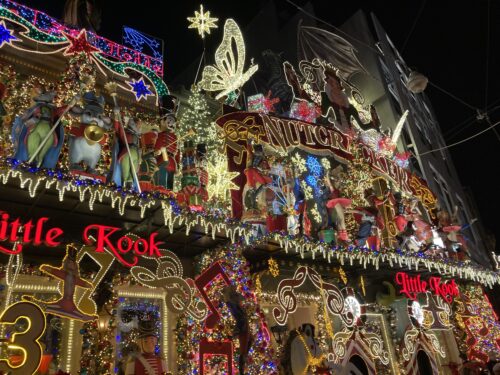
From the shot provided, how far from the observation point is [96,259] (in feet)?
Result: 25.0

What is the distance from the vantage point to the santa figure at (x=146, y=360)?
7148mm

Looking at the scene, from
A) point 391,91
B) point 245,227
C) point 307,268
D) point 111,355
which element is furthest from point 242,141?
point 391,91

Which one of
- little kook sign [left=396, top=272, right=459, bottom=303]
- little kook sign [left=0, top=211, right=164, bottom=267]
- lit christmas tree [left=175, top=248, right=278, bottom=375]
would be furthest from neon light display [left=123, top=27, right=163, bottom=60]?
little kook sign [left=396, top=272, right=459, bottom=303]

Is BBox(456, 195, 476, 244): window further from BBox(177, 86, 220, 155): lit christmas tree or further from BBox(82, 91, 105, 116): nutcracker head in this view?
BBox(82, 91, 105, 116): nutcracker head

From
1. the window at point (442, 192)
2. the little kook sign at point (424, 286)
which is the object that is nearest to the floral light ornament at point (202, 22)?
the little kook sign at point (424, 286)

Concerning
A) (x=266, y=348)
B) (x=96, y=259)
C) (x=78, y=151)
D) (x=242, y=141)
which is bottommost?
(x=266, y=348)

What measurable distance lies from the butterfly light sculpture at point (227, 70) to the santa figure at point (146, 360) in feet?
23.5

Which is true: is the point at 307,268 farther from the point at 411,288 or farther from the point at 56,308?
the point at 56,308

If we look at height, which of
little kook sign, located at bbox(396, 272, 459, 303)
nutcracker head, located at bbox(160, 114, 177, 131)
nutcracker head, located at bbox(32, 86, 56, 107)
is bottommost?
little kook sign, located at bbox(396, 272, 459, 303)

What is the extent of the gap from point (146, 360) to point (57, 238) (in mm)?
2740

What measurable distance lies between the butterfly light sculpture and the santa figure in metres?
7.17

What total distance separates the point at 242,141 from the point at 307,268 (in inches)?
152

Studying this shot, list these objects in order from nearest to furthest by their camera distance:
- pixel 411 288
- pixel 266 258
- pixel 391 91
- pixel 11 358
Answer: pixel 11 358 < pixel 266 258 < pixel 411 288 < pixel 391 91

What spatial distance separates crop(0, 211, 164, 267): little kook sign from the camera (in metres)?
6.64
